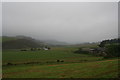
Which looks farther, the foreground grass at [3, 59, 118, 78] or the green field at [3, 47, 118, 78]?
the green field at [3, 47, 118, 78]

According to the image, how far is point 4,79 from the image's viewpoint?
22906 millimetres

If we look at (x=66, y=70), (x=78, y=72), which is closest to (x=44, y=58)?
(x=66, y=70)

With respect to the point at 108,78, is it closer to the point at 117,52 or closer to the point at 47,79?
the point at 47,79

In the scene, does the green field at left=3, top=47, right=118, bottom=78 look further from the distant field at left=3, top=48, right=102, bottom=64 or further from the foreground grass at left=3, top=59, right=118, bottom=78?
the distant field at left=3, top=48, right=102, bottom=64

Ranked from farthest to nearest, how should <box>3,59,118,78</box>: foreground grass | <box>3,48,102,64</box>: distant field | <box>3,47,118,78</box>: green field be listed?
<box>3,48,102,64</box>: distant field, <box>3,47,118,78</box>: green field, <box>3,59,118,78</box>: foreground grass

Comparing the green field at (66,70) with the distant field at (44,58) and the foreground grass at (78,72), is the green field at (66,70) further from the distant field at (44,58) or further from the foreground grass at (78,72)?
the distant field at (44,58)

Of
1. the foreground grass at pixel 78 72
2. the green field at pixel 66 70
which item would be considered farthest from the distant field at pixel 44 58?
the foreground grass at pixel 78 72

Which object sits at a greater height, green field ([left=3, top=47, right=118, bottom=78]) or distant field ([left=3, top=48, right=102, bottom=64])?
green field ([left=3, top=47, right=118, bottom=78])

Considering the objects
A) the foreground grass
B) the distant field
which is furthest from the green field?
the distant field

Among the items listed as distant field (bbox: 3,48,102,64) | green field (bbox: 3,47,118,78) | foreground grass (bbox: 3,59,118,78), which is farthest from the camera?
Answer: distant field (bbox: 3,48,102,64)

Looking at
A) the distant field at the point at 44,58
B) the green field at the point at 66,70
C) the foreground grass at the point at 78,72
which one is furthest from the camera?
the distant field at the point at 44,58

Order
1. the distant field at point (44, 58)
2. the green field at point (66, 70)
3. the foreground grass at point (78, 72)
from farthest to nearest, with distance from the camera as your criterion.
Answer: the distant field at point (44, 58) → the green field at point (66, 70) → the foreground grass at point (78, 72)

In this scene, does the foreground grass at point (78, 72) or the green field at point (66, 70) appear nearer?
the foreground grass at point (78, 72)

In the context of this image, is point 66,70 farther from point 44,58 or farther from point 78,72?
point 44,58
